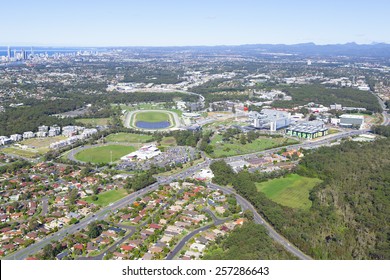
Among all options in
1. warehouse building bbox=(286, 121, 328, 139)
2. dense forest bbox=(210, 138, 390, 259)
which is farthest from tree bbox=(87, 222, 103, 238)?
warehouse building bbox=(286, 121, 328, 139)

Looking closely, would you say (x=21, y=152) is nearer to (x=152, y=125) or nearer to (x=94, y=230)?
(x=152, y=125)

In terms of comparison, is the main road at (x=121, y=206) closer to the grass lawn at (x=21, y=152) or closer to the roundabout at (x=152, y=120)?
the grass lawn at (x=21, y=152)

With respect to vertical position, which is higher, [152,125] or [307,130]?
[307,130]

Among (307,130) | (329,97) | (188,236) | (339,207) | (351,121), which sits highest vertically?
(329,97)

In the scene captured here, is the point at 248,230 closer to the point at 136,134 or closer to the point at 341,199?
the point at 341,199

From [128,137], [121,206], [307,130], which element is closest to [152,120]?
[128,137]

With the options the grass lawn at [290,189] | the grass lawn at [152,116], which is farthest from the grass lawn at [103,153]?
the grass lawn at [290,189]

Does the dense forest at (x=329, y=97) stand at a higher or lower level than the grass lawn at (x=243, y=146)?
higher

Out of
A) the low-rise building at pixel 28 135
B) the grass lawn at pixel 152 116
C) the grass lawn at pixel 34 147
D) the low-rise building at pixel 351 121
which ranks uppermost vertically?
the low-rise building at pixel 351 121
